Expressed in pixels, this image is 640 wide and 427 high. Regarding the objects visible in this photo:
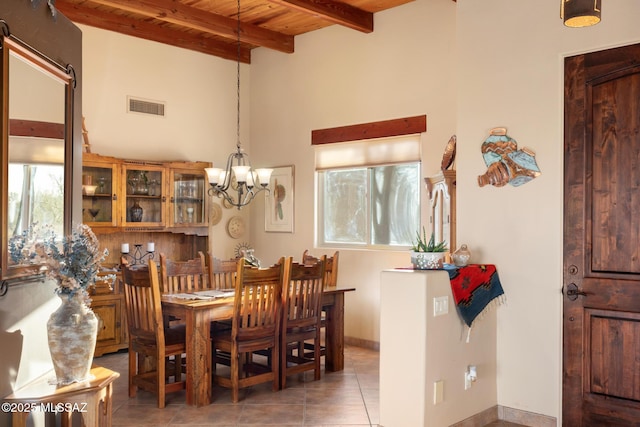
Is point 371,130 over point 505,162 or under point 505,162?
over

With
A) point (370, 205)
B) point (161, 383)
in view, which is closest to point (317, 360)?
point (161, 383)

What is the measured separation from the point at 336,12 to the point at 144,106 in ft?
7.96

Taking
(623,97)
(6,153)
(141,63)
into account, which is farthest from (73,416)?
(141,63)

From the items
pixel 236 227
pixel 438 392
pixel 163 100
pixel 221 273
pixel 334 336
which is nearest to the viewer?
pixel 438 392

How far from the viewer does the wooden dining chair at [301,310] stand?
15.4ft

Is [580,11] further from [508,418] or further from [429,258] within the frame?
[508,418]

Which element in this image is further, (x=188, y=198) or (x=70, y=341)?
(x=188, y=198)

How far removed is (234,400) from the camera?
4398 mm

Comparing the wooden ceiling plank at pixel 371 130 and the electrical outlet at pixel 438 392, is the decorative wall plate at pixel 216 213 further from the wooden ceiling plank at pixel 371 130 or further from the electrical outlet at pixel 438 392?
the electrical outlet at pixel 438 392

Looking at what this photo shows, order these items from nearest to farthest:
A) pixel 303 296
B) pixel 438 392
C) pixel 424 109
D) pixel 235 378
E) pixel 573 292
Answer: pixel 438 392 → pixel 573 292 → pixel 235 378 → pixel 303 296 → pixel 424 109

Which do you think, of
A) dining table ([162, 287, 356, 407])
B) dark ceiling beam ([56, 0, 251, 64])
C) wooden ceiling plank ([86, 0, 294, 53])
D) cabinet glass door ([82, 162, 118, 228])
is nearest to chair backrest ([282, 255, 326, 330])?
dining table ([162, 287, 356, 407])

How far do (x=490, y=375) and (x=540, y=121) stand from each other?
170 cm

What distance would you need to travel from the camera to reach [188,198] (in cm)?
674

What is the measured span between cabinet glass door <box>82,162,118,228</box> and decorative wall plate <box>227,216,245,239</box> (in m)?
1.64
